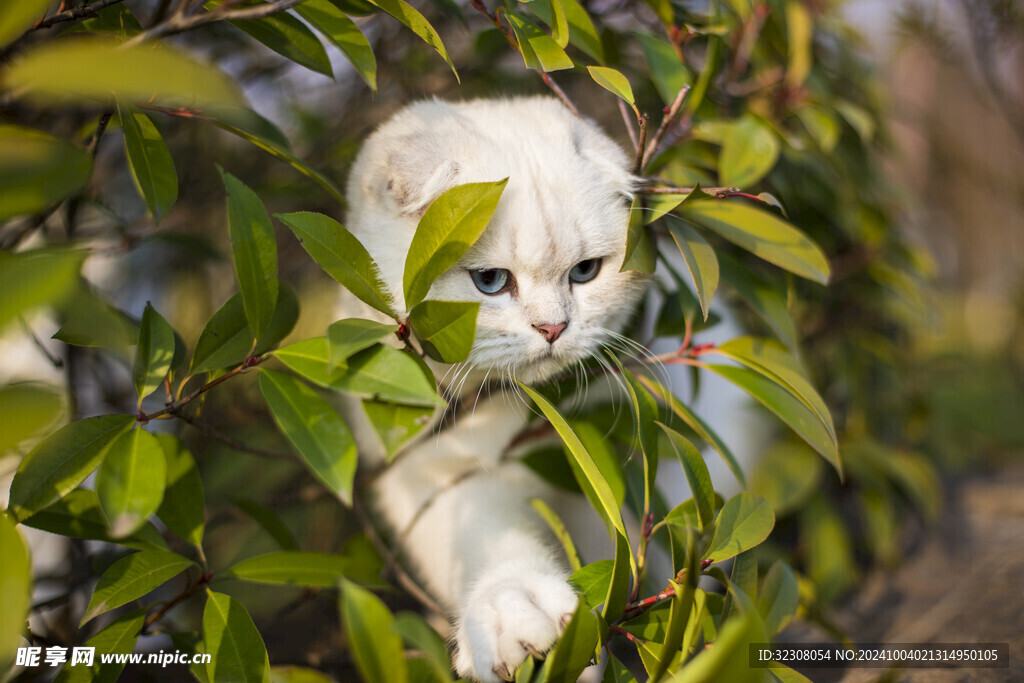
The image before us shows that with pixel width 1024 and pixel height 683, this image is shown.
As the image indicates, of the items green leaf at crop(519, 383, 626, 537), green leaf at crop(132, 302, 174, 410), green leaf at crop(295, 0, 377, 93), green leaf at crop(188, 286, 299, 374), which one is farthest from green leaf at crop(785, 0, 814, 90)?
green leaf at crop(132, 302, 174, 410)

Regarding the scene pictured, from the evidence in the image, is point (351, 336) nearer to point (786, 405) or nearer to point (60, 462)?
point (60, 462)

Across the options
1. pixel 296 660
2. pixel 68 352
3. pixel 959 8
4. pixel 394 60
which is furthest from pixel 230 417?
pixel 959 8

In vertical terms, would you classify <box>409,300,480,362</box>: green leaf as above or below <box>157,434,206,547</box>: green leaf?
above

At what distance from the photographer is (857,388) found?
183 cm

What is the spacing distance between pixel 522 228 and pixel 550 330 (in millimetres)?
164

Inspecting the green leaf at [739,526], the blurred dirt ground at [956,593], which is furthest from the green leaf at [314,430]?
the blurred dirt ground at [956,593]

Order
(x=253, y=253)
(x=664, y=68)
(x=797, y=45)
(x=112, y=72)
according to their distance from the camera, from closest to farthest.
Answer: (x=112, y=72), (x=253, y=253), (x=664, y=68), (x=797, y=45)

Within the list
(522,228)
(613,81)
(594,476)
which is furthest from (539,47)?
(594,476)

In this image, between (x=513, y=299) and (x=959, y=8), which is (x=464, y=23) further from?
(x=959, y=8)

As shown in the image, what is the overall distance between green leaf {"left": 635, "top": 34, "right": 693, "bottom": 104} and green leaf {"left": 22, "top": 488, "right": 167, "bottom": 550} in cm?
106

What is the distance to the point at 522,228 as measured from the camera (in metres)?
1.01

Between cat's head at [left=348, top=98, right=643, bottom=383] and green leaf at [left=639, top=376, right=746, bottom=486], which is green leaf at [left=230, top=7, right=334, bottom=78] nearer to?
cat's head at [left=348, top=98, right=643, bottom=383]

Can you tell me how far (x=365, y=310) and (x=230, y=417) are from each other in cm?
95

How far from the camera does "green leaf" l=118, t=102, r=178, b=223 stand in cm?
81
